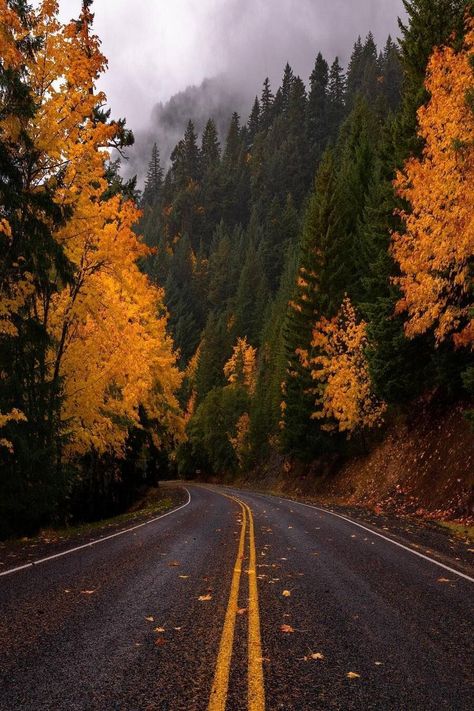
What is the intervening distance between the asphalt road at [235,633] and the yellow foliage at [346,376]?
17.5 m

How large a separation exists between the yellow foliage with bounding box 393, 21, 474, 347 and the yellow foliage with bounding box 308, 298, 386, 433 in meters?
11.9

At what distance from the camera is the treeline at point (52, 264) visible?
11320 mm

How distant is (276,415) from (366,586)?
4359cm

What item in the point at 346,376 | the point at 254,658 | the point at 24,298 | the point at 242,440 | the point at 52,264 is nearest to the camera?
the point at 254,658

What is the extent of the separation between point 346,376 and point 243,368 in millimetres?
49550

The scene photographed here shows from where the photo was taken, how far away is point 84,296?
586 inches

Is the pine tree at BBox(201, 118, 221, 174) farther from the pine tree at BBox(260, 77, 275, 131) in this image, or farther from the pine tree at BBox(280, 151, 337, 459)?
the pine tree at BBox(280, 151, 337, 459)

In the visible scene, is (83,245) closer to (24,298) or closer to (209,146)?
(24,298)

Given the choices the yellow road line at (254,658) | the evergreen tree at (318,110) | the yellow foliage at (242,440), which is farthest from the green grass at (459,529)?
the evergreen tree at (318,110)

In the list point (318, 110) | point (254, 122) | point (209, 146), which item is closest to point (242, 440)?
point (318, 110)

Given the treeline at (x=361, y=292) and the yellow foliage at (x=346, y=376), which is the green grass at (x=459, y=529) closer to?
the treeline at (x=361, y=292)

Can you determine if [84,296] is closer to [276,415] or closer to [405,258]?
[405,258]

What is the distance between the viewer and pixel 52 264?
1355 cm

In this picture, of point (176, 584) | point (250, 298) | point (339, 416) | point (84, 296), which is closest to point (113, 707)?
point (176, 584)
